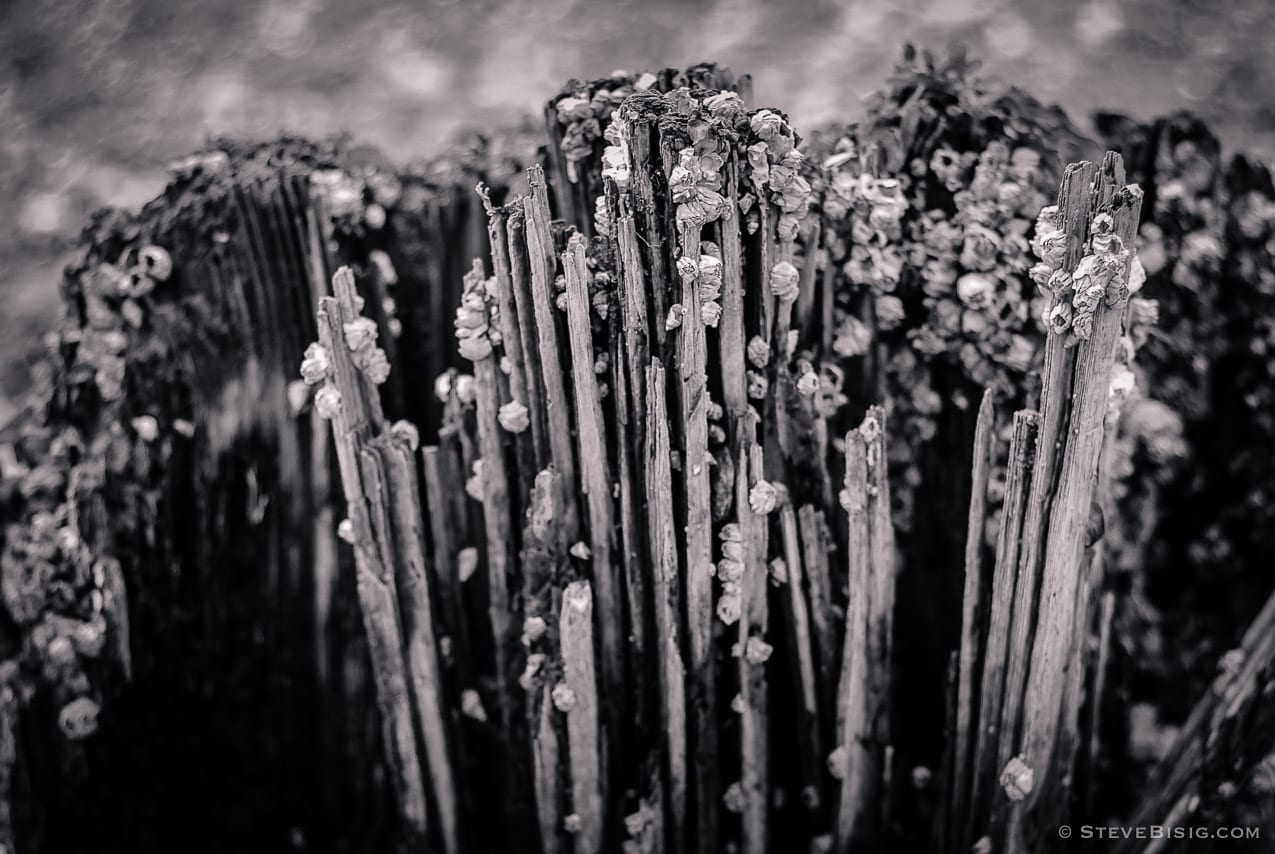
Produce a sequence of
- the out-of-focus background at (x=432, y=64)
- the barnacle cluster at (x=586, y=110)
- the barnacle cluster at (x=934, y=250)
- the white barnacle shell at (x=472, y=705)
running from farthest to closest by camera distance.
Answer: the out-of-focus background at (x=432, y=64) → the white barnacle shell at (x=472, y=705) → the barnacle cluster at (x=934, y=250) → the barnacle cluster at (x=586, y=110)

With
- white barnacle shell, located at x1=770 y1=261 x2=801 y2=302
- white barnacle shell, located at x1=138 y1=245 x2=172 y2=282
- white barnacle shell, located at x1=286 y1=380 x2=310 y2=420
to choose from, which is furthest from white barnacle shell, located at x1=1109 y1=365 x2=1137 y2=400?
white barnacle shell, located at x1=138 y1=245 x2=172 y2=282

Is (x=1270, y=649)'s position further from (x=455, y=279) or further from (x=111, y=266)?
(x=111, y=266)

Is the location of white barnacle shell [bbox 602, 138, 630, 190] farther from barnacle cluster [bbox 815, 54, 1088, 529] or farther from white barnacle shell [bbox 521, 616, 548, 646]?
white barnacle shell [bbox 521, 616, 548, 646]

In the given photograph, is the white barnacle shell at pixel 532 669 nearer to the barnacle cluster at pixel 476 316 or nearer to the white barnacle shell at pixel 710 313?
the barnacle cluster at pixel 476 316

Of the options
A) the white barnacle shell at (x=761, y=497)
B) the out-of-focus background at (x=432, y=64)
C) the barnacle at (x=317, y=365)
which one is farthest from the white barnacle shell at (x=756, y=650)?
the out-of-focus background at (x=432, y=64)

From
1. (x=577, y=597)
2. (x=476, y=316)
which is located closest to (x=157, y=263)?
(x=476, y=316)

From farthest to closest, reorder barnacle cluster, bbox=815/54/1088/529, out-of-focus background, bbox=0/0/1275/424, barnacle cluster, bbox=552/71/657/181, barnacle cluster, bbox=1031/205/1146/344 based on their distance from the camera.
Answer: out-of-focus background, bbox=0/0/1275/424, barnacle cluster, bbox=815/54/1088/529, barnacle cluster, bbox=552/71/657/181, barnacle cluster, bbox=1031/205/1146/344
